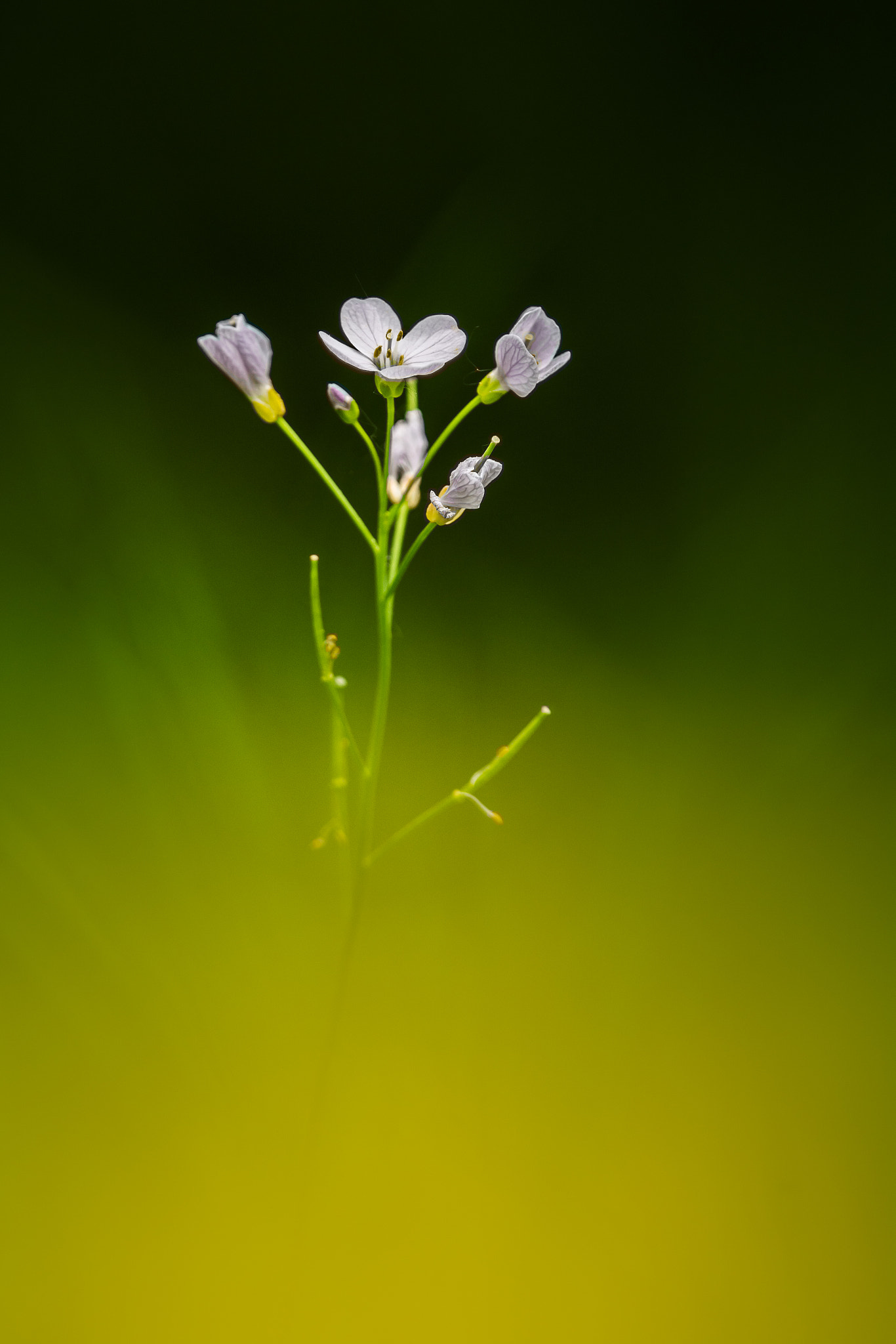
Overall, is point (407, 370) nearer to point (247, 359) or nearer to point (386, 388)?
point (386, 388)

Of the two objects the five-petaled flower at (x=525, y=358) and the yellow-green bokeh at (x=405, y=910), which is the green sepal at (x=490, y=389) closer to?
the five-petaled flower at (x=525, y=358)

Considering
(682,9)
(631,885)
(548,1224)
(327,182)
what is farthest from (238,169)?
(548,1224)

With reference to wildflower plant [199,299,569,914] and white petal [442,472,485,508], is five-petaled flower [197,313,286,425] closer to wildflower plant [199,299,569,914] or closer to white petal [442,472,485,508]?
wildflower plant [199,299,569,914]

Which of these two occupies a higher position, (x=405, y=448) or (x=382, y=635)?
(x=405, y=448)

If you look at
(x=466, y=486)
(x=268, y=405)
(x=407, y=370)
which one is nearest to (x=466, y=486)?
(x=466, y=486)

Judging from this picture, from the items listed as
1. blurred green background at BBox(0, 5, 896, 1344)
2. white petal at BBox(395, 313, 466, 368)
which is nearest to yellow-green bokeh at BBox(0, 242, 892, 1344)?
blurred green background at BBox(0, 5, 896, 1344)

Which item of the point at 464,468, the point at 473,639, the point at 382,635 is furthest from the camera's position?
the point at 473,639

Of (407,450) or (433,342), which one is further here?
(407,450)
